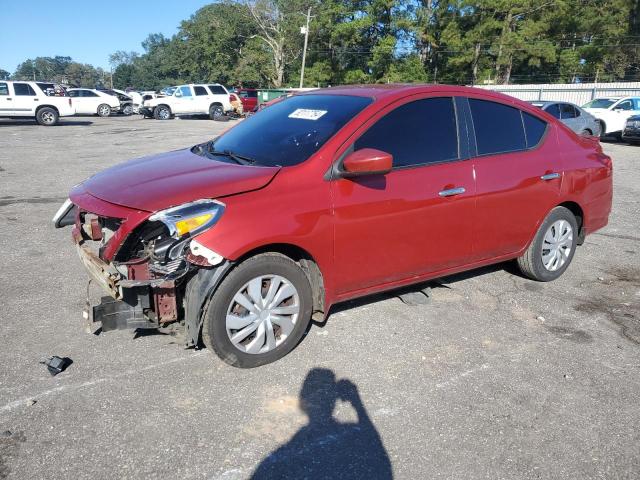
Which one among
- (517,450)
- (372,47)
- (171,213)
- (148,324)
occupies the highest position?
(372,47)

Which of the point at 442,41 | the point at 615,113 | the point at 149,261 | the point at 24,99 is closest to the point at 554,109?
the point at 615,113

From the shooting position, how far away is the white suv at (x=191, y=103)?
2911 cm

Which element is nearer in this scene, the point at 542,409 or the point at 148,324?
the point at 542,409

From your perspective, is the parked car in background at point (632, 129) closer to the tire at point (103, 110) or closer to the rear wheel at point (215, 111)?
the rear wheel at point (215, 111)

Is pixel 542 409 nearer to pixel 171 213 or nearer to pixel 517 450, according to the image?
pixel 517 450

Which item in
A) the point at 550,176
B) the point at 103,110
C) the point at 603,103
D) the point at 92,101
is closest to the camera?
the point at 550,176

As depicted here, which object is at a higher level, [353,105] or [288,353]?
[353,105]

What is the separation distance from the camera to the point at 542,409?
3.13 meters

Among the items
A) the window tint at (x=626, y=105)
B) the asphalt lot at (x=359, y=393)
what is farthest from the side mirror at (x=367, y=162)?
the window tint at (x=626, y=105)

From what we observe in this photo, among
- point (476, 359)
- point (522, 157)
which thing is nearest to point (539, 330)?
point (476, 359)

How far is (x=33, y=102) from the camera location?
74.7ft

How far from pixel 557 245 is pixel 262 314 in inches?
123

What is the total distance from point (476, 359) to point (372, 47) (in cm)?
5016

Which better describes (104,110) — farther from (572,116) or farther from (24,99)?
(572,116)
